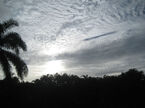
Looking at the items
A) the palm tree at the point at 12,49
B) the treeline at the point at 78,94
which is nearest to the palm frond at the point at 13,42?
the palm tree at the point at 12,49

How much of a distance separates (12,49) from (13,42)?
2.10 ft

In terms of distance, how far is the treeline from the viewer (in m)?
11.6

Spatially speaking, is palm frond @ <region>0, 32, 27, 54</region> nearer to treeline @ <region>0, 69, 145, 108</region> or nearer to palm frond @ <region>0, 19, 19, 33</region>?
palm frond @ <region>0, 19, 19, 33</region>

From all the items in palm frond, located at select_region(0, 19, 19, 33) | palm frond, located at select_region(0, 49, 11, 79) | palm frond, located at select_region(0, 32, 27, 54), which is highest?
palm frond, located at select_region(0, 19, 19, 33)

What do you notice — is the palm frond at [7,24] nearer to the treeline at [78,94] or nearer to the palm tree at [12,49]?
the palm tree at [12,49]

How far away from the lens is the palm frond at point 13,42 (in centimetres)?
1548

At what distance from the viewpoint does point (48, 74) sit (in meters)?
19.9

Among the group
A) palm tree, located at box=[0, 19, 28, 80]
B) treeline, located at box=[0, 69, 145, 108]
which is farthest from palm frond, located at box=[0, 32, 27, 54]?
treeline, located at box=[0, 69, 145, 108]

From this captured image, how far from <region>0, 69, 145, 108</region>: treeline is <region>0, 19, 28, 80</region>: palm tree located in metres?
2.61

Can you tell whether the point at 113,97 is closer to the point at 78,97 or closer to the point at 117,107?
the point at 117,107

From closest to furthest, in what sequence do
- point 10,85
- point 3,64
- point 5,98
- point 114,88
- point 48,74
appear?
point 5,98 → point 10,85 → point 114,88 → point 3,64 → point 48,74

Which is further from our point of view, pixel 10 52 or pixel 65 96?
pixel 10 52

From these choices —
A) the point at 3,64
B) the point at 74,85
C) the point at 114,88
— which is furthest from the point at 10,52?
the point at 114,88

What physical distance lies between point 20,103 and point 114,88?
6599 millimetres
